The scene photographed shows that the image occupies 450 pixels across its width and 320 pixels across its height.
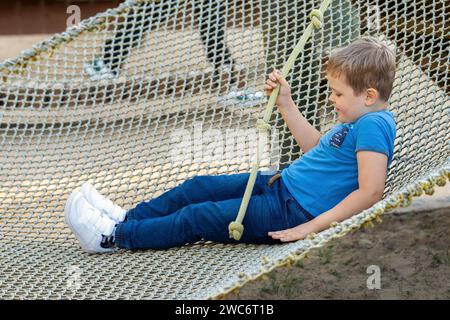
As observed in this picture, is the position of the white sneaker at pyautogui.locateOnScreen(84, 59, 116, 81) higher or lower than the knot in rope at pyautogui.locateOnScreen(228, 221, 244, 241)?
higher

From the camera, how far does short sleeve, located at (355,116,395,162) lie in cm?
180

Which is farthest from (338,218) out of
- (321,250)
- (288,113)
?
(321,250)

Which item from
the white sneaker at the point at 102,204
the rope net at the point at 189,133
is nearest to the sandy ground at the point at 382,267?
the rope net at the point at 189,133

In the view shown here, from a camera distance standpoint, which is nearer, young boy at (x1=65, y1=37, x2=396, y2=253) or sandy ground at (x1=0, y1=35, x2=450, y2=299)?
young boy at (x1=65, y1=37, x2=396, y2=253)

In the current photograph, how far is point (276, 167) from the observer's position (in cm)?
247

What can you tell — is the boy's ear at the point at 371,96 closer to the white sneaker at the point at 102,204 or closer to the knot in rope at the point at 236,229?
the knot in rope at the point at 236,229

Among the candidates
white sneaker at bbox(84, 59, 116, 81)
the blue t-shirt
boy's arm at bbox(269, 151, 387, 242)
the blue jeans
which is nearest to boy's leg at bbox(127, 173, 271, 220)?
the blue jeans

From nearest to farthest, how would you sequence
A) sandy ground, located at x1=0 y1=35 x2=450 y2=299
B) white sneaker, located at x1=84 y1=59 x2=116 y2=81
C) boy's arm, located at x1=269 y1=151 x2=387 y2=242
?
boy's arm, located at x1=269 y1=151 x2=387 y2=242, sandy ground, located at x1=0 y1=35 x2=450 y2=299, white sneaker, located at x1=84 y1=59 x2=116 y2=81

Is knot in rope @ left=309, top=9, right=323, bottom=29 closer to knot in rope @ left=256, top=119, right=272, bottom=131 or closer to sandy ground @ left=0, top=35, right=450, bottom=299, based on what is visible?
knot in rope @ left=256, top=119, right=272, bottom=131

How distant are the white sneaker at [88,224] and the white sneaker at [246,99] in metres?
0.71

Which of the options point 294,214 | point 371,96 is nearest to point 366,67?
point 371,96

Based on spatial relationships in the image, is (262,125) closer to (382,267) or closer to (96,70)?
(382,267)

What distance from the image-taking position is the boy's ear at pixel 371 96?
1840 mm

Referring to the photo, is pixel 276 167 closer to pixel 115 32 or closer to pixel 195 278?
pixel 115 32
